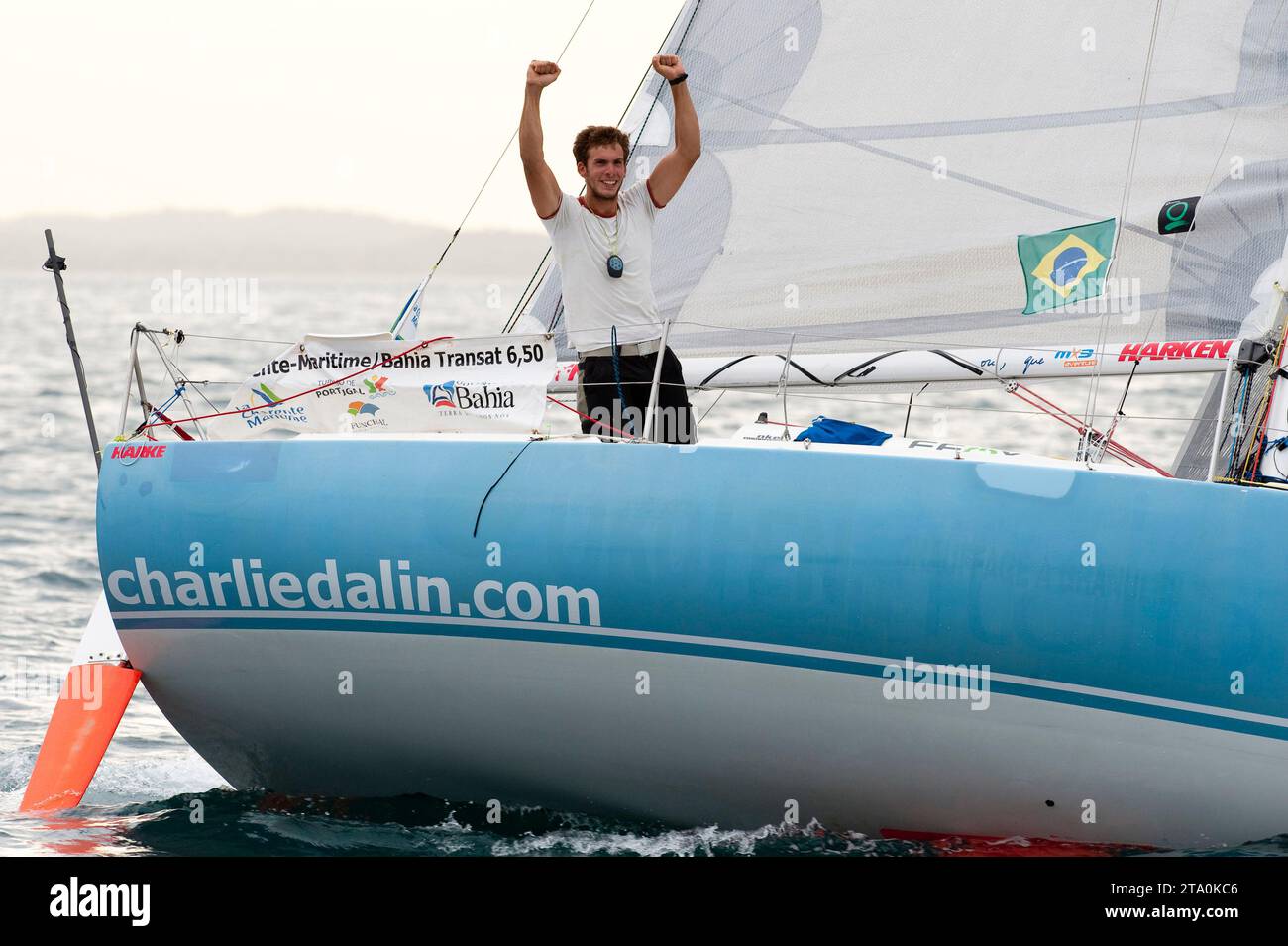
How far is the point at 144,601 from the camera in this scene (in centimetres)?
505

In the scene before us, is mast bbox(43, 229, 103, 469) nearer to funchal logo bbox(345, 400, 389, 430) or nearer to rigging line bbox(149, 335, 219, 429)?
rigging line bbox(149, 335, 219, 429)

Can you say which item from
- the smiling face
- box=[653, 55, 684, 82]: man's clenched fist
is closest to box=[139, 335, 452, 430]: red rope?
the smiling face

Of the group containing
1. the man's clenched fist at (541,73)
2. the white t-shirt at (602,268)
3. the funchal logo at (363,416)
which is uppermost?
the man's clenched fist at (541,73)

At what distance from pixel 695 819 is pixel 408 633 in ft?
3.25

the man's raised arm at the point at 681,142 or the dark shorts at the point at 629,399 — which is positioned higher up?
the man's raised arm at the point at 681,142

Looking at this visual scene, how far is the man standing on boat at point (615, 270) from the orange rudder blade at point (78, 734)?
1659 millimetres

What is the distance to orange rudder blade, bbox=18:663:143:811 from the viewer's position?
5.02 m

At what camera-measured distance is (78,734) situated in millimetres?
5090

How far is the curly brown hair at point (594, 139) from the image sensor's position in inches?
199

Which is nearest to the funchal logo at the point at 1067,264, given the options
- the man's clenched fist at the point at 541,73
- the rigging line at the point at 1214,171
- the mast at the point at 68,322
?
the rigging line at the point at 1214,171

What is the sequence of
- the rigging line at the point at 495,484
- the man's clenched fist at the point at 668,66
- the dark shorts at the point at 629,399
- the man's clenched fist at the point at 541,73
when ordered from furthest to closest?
the dark shorts at the point at 629,399 < the man's clenched fist at the point at 668,66 < the man's clenched fist at the point at 541,73 < the rigging line at the point at 495,484

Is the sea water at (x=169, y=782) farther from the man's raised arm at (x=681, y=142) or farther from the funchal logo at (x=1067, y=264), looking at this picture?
the man's raised arm at (x=681, y=142)

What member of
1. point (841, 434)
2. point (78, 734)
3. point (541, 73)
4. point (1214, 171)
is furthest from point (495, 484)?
point (1214, 171)
